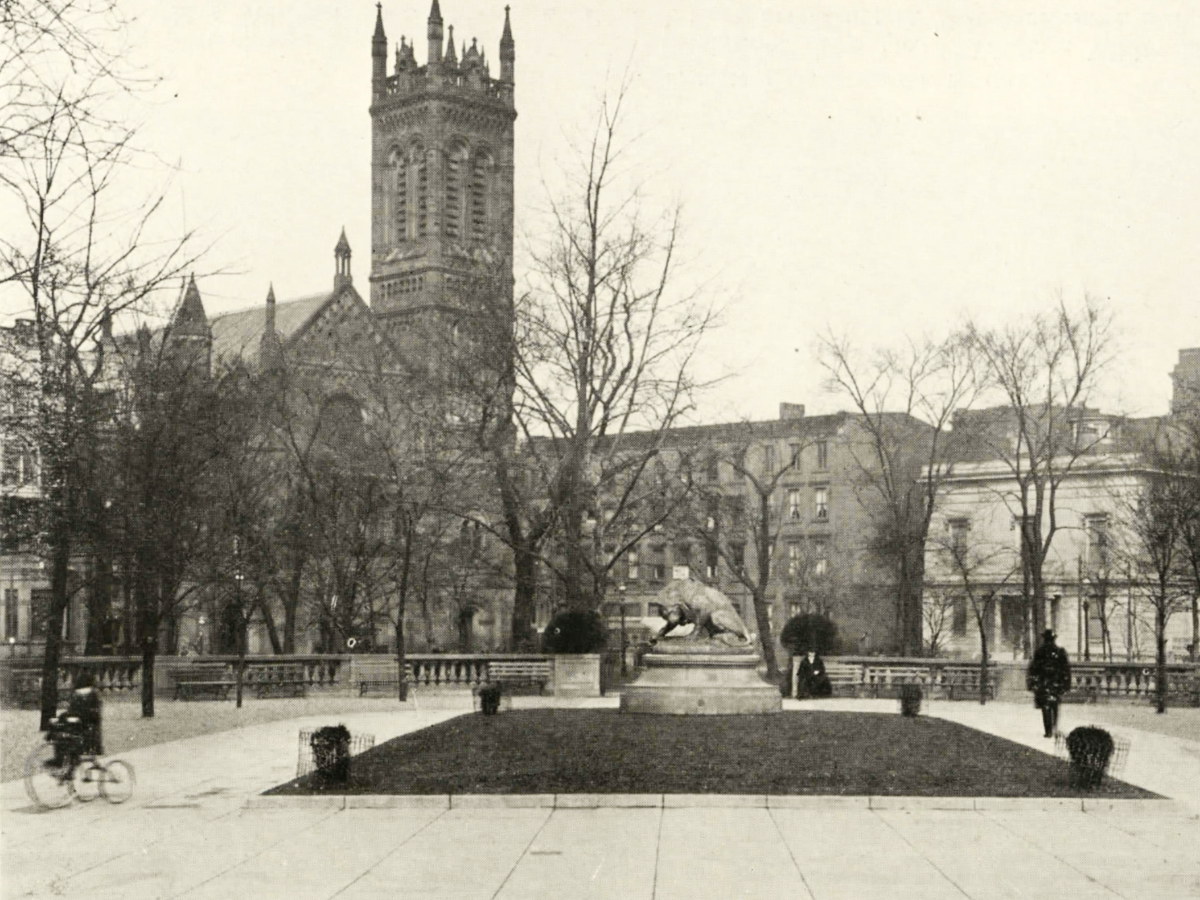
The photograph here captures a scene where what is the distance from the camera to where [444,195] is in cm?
9194

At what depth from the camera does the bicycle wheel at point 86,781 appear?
53.5 ft

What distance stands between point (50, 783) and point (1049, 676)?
49.2ft

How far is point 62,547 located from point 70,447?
374 cm

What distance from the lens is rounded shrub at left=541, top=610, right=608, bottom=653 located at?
1452 inches

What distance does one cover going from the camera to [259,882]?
12016 millimetres

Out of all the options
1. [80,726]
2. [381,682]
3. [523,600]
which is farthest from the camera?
[523,600]

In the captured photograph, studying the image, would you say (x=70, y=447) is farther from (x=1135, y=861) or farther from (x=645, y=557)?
(x=645, y=557)

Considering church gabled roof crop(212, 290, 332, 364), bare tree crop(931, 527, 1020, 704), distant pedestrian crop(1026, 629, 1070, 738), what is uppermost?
church gabled roof crop(212, 290, 332, 364)

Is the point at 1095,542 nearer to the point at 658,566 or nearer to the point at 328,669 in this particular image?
the point at 658,566

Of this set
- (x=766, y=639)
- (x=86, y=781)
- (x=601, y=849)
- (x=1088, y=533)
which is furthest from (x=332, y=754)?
(x=1088, y=533)

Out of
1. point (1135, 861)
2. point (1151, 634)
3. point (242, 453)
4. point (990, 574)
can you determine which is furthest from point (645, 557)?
point (1135, 861)

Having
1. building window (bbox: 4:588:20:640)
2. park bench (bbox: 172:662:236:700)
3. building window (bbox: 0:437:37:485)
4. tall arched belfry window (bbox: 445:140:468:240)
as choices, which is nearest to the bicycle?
building window (bbox: 0:437:37:485)

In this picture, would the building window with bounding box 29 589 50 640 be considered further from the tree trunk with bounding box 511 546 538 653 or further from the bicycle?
the bicycle

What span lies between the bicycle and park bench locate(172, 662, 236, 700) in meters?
17.5
